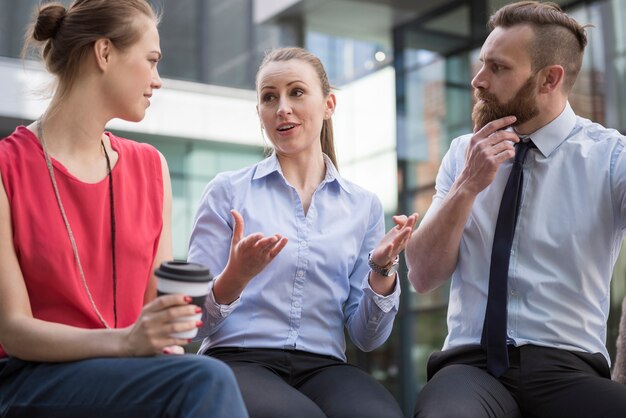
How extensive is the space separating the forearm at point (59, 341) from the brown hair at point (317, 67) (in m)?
Answer: 1.27

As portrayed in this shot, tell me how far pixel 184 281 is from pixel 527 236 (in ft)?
4.06

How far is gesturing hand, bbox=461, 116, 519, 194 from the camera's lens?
251cm

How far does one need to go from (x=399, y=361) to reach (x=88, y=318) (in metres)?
7.14

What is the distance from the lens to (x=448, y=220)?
256cm

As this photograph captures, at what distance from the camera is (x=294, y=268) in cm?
265

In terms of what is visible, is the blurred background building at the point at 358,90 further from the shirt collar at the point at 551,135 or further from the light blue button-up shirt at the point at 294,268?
the light blue button-up shirt at the point at 294,268

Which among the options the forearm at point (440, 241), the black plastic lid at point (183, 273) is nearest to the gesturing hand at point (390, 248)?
the forearm at point (440, 241)

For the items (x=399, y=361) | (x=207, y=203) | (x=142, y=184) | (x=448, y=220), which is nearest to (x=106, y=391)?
(x=142, y=184)

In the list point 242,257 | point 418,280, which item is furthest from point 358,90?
point 242,257

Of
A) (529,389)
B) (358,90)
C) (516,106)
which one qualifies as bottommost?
(529,389)

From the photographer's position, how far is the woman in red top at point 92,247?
1832mm

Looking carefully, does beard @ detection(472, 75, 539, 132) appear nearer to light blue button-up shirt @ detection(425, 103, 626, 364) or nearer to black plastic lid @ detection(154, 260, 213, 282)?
light blue button-up shirt @ detection(425, 103, 626, 364)

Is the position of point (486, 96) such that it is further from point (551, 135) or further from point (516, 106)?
point (551, 135)

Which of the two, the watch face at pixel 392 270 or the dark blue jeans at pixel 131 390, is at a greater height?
the watch face at pixel 392 270
